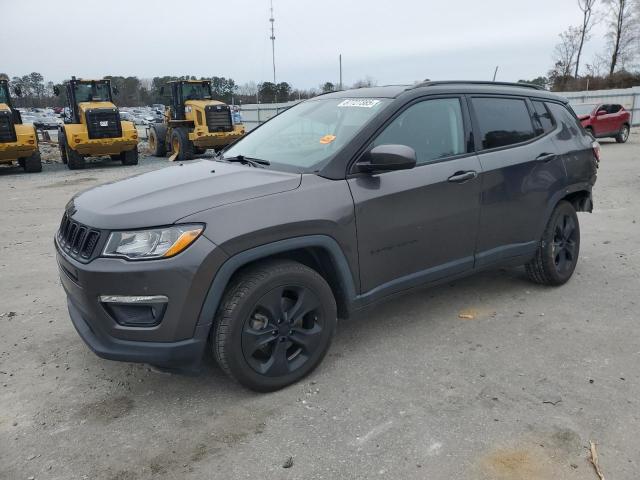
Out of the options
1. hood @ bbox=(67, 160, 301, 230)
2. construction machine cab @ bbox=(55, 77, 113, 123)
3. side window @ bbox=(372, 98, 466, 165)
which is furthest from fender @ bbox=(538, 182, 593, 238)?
construction machine cab @ bbox=(55, 77, 113, 123)

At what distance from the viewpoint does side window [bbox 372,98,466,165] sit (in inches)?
139

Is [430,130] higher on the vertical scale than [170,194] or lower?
higher

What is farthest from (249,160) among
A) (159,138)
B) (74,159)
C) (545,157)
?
(159,138)

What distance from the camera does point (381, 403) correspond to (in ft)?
9.84

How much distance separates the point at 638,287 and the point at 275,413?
3.59m

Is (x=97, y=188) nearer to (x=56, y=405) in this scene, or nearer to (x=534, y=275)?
(x=56, y=405)

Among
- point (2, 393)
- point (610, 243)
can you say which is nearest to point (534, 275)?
point (610, 243)

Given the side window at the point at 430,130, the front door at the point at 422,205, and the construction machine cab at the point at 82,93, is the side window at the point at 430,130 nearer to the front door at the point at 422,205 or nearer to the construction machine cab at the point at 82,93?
the front door at the point at 422,205

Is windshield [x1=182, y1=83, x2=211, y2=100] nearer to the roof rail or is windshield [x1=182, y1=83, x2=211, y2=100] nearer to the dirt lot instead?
the dirt lot

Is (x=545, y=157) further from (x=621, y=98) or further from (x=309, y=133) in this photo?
(x=621, y=98)

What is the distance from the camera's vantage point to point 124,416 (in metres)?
2.96

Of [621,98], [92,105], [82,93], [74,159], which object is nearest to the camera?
[74,159]

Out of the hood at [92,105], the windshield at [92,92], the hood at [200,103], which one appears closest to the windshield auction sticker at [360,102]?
the hood at [200,103]

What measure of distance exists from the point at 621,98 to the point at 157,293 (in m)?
30.8
